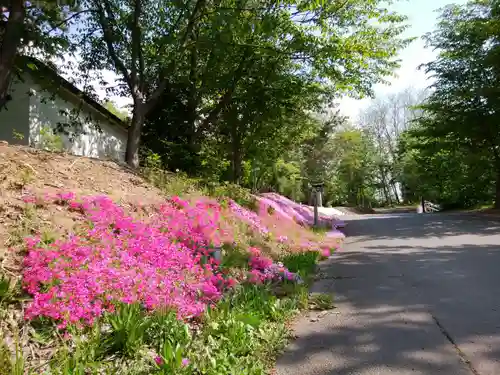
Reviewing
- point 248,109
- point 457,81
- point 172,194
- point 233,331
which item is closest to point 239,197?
point 172,194

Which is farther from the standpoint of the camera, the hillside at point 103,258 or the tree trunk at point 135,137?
the tree trunk at point 135,137

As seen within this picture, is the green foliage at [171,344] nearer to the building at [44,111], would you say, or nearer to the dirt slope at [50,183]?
the dirt slope at [50,183]

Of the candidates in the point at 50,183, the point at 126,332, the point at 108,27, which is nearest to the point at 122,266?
the point at 126,332

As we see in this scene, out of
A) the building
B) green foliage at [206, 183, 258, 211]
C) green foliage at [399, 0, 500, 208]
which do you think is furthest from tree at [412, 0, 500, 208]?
the building

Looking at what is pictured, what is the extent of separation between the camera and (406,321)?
384cm

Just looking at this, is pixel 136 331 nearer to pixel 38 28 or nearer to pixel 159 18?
pixel 38 28

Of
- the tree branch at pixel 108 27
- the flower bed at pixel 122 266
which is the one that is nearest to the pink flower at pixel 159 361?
the flower bed at pixel 122 266

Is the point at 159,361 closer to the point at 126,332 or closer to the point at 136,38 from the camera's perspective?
the point at 126,332

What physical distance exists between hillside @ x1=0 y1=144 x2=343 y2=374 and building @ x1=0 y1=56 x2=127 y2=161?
4615 millimetres

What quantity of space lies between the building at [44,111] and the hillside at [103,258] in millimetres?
4615

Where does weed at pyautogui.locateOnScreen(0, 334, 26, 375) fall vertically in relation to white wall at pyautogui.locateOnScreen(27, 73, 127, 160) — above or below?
below

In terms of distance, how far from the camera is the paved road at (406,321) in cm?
296

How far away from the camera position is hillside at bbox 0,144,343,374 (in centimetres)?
289

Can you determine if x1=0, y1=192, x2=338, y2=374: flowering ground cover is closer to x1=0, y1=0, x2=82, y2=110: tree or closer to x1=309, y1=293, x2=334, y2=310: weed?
x1=309, y1=293, x2=334, y2=310: weed
